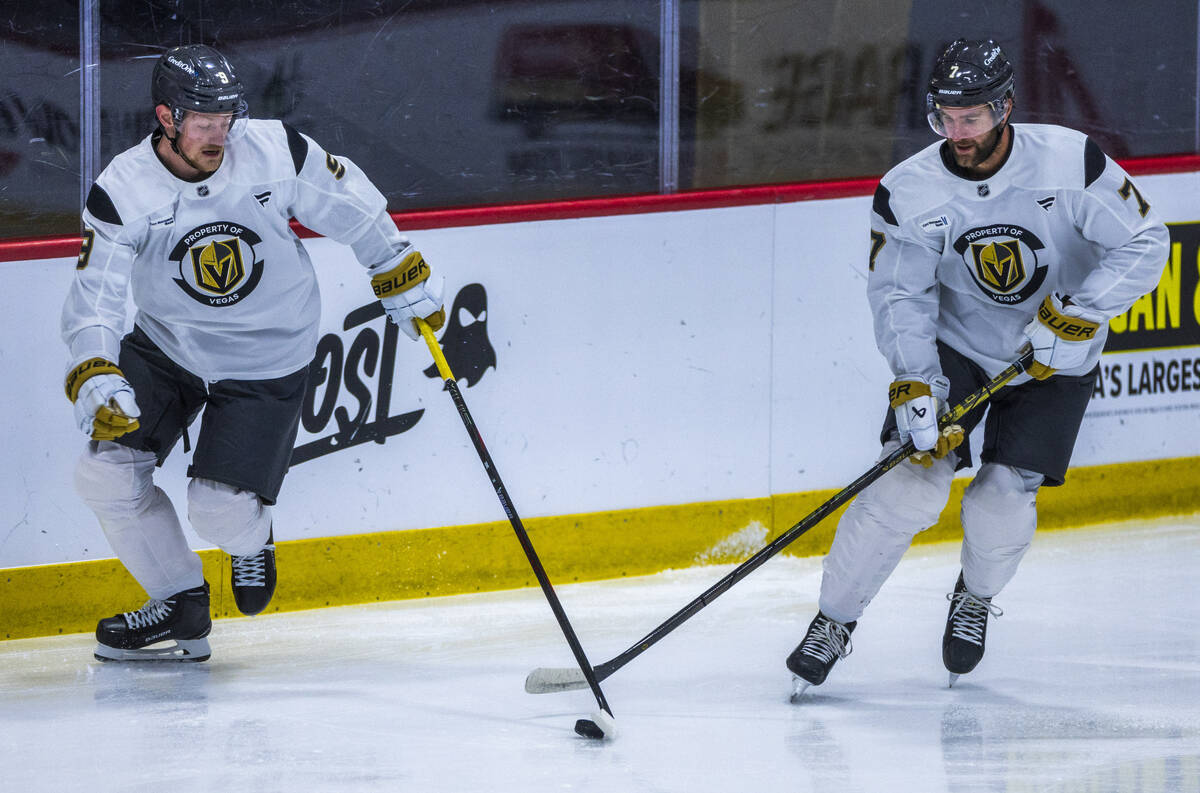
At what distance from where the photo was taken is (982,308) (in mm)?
3377

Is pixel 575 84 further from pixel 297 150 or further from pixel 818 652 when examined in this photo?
pixel 818 652

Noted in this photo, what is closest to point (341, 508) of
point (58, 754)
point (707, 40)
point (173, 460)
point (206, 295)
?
point (173, 460)

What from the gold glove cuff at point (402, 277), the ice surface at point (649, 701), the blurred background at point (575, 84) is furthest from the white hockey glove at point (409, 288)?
the blurred background at point (575, 84)

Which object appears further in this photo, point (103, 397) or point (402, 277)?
point (402, 277)

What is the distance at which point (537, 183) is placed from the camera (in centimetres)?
444

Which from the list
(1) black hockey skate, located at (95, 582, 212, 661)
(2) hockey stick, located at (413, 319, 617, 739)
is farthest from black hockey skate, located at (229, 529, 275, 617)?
(2) hockey stick, located at (413, 319, 617, 739)

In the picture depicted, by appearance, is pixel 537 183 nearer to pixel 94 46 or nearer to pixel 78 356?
pixel 94 46

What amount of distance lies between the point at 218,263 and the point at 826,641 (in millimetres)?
1385

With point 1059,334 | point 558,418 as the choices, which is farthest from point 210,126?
point 1059,334

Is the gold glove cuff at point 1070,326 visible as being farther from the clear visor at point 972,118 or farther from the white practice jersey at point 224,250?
the white practice jersey at point 224,250

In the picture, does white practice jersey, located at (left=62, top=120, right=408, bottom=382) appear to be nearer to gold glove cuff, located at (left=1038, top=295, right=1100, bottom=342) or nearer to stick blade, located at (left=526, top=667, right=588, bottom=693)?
stick blade, located at (left=526, top=667, right=588, bottom=693)

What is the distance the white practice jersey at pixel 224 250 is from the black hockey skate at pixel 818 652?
110 centimetres

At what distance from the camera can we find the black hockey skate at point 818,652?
10.9 ft

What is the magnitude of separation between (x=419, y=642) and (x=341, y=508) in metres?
0.42
